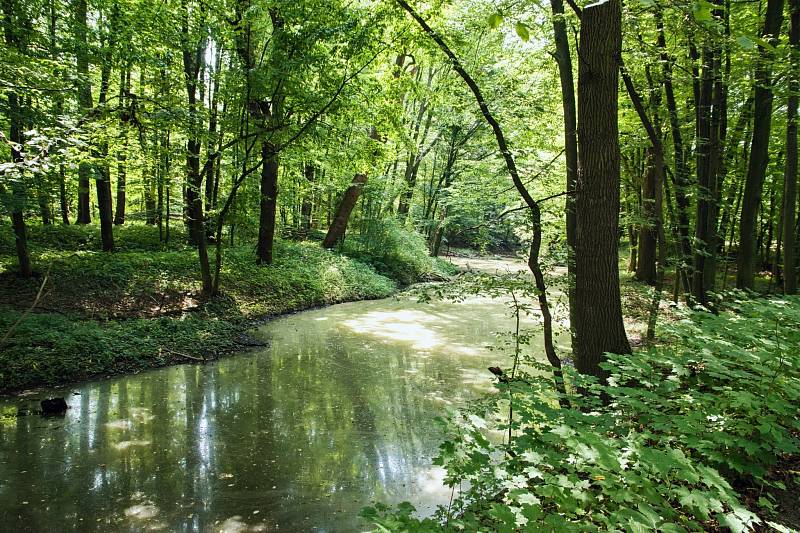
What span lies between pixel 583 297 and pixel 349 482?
305 cm

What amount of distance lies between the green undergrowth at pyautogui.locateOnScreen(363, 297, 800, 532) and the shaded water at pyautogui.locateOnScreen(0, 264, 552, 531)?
64 cm

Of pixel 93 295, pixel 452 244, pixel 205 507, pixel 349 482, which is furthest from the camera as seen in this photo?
pixel 452 244

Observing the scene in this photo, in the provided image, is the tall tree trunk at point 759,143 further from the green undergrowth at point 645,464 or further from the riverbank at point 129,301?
the riverbank at point 129,301

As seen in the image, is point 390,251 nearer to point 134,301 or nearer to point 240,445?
point 134,301

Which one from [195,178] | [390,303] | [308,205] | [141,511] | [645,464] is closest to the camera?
[645,464]

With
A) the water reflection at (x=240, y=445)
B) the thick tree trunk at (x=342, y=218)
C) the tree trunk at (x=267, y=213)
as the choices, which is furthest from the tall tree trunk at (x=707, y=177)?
the thick tree trunk at (x=342, y=218)

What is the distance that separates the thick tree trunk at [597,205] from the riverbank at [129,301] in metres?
6.13

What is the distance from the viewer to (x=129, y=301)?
8969mm

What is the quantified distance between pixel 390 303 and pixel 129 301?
7306 millimetres

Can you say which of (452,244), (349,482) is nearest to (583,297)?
(349,482)

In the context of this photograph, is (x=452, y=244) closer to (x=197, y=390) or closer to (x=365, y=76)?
(x=365, y=76)

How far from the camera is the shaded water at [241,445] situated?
3799 mm

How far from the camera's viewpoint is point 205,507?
3.85m

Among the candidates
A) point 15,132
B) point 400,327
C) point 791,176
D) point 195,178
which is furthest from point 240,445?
point 791,176
